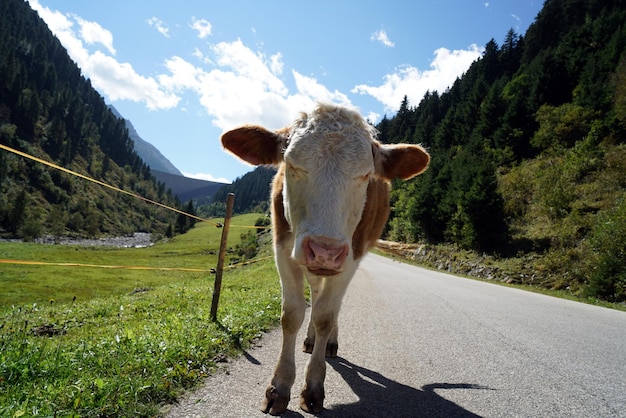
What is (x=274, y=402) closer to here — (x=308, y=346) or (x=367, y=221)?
(x=308, y=346)

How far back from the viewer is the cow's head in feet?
8.58

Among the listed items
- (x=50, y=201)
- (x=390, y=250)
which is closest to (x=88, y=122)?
(x=50, y=201)

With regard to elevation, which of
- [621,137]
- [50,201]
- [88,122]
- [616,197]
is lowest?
[50,201]

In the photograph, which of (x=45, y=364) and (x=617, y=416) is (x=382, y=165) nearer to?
(x=617, y=416)

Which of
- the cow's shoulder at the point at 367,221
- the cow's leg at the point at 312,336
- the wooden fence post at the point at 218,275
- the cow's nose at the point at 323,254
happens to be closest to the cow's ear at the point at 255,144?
the cow's shoulder at the point at 367,221

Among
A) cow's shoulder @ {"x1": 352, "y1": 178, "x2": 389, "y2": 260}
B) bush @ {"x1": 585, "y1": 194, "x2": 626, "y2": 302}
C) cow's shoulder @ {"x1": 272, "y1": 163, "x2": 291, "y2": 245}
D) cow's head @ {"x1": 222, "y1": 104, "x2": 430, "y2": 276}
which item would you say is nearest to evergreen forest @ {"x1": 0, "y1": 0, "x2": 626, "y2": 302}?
bush @ {"x1": 585, "y1": 194, "x2": 626, "y2": 302}

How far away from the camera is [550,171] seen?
31.0 metres

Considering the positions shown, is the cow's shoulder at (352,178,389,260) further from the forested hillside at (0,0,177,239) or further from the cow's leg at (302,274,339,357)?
the forested hillside at (0,0,177,239)

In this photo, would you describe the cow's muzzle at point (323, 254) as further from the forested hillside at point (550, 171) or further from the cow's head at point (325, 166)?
the forested hillside at point (550, 171)

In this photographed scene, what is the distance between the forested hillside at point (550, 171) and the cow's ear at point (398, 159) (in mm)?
16072

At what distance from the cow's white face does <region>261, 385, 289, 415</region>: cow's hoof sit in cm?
110

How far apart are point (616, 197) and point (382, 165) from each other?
25.9 m

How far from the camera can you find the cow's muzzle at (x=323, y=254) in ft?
8.30

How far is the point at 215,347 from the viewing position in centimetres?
404
